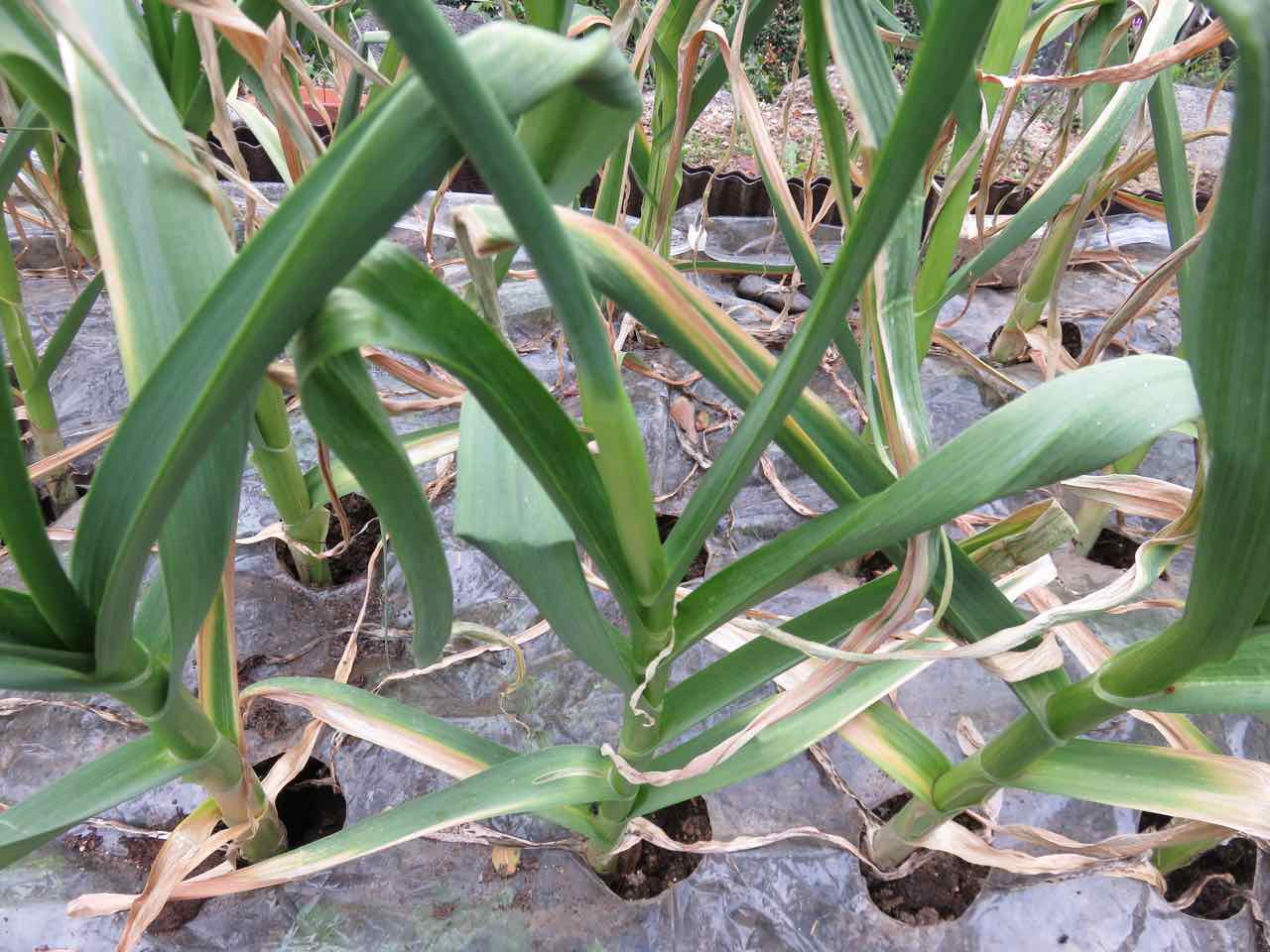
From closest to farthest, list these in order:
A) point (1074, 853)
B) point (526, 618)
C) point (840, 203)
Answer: point (840, 203)
point (1074, 853)
point (526, 618)

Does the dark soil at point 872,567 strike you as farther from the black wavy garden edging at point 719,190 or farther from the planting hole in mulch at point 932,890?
the black wavy garden edging at point 719,190

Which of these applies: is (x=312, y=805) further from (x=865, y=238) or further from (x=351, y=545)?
(x=865, y=238)

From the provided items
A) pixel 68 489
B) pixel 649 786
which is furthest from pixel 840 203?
pixel 68 489

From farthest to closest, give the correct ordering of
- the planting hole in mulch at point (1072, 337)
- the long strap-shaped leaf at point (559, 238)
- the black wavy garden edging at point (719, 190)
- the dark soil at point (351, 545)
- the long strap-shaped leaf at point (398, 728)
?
the black wavy garden edging at point (719, 190)
the planting hole in mulch at point (1072, 337)
the dark soil at point (351, 545)
the long strap-shaped leaf at point (398, 728)
the long strap-shaped leaf at point (559, 238)

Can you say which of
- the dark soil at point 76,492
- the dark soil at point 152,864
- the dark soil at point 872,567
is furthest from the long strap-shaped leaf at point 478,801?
the dark soil at point 76,492

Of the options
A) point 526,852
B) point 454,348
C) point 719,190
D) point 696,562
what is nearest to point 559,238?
point 454,348

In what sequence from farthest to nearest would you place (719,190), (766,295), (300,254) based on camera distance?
(719,190) → (766,295) → (300,254)

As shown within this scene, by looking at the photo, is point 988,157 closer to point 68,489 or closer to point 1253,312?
point 1253,312
